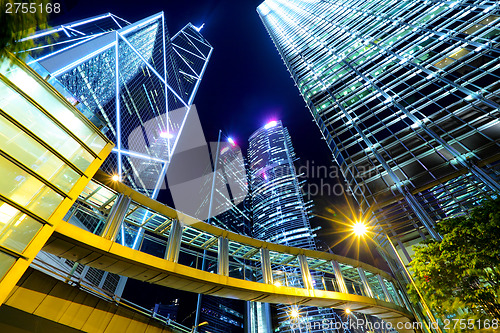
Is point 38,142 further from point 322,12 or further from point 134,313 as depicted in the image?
point 322,12

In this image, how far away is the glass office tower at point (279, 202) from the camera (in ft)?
152

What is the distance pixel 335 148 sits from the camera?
25344 mm

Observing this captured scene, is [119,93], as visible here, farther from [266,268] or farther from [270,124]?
[270,124]

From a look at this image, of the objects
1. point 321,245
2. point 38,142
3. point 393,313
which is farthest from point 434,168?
point 321,245

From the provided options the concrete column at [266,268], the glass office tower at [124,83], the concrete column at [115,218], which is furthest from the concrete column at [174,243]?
the glass office tower at [124,83]

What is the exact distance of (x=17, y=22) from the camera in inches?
155

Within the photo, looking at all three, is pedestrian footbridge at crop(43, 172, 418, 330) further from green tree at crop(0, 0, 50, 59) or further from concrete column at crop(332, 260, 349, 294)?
green tree at crop(0, 0, 50, 59)

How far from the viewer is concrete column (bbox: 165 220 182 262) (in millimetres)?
9909

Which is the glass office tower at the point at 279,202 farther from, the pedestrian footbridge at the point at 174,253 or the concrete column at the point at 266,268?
the concrete column at the point at 266,268

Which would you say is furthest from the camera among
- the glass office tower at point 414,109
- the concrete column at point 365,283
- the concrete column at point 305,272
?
the concrete column at point 365,283

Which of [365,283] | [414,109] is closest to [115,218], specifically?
[365,283]

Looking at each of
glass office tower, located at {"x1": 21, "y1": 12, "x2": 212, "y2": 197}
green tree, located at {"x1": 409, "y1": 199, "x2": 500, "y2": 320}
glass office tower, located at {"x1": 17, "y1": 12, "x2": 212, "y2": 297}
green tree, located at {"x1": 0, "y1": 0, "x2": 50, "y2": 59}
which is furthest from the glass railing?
glass office tower, located at {"x1": 21, "y1": 12, "x2": 212, "y2": 197}

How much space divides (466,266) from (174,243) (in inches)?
452

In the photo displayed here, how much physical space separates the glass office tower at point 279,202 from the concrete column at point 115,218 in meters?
39.8
